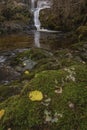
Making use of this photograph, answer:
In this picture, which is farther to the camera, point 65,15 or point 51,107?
point 65,15

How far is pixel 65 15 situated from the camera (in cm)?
2500

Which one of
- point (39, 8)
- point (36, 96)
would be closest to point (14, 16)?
point (39, 8)

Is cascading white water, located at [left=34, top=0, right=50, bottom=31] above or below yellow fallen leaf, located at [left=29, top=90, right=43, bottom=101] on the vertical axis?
below

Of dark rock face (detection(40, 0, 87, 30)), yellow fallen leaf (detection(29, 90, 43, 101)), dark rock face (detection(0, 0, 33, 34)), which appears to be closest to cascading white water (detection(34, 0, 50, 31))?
dark rock face (detection(0, 0, 33, 34))

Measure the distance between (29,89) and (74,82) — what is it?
447 millimetres

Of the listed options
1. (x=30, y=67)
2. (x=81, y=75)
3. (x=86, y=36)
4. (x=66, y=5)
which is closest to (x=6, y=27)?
(x=66, y=5)

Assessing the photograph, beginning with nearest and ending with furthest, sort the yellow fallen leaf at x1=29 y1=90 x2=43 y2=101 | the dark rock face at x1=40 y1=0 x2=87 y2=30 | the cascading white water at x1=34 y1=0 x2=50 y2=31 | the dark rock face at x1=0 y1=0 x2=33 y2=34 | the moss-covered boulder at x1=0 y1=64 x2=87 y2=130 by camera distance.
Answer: the moss-covered boulder at x1=0 y1=64 x2=87 y2=130 → the yellow fallen leaf at x1=29 y1=90 x2=43 y2=101 → the dark rock face at x1=40 y1=0 x2=87 y2=30 → the dark rock face at x1=0 y1=0 x2=33 y2=34 → the cascading white water at x1=34 y1=0 x2=50 y2=31

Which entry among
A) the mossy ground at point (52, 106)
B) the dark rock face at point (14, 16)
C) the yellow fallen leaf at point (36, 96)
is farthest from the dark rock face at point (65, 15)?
the yellow fallen leaf at point (36, 96)

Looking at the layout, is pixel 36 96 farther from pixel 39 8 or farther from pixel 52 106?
pixel 39 8

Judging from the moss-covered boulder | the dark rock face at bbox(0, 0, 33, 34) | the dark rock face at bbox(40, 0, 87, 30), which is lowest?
the dark rock face at bbox(0, 0, 33, 34)

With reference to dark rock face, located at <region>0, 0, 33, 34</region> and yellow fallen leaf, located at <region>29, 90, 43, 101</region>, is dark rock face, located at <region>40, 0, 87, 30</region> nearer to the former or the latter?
dark rock face, located at <region>0, 0, 33, 34</region>

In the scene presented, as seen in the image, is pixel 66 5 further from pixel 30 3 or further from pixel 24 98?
pixel 24 98

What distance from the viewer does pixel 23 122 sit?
2.69m

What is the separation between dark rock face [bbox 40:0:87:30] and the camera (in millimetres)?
22938
